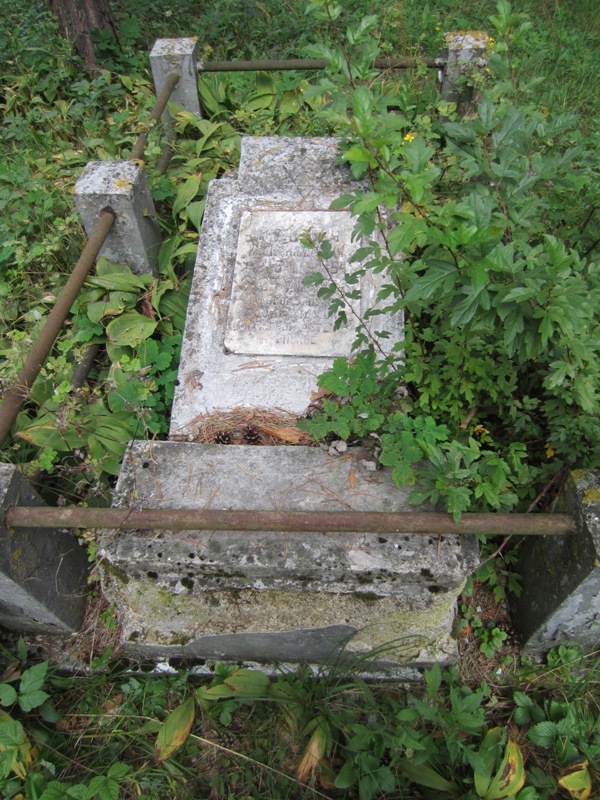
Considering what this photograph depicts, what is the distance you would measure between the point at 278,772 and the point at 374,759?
1.32ft

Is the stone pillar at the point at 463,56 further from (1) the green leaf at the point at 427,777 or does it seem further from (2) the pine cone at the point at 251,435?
(1) the green leaf at the point at 427,777

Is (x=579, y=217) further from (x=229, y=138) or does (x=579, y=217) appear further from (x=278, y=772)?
(x=229, y=138)

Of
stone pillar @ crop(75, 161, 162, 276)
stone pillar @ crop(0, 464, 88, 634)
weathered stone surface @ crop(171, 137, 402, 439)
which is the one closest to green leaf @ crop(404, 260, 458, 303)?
weathered stone surface @ crop(171, 137, 402, 439)

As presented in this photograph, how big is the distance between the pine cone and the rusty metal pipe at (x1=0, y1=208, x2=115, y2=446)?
98 centimetres

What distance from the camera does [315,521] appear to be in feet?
6.48

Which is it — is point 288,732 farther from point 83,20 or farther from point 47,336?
point 83,20

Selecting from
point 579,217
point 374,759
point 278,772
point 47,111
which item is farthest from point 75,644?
point 47,111

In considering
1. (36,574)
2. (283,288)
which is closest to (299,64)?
(283,288)

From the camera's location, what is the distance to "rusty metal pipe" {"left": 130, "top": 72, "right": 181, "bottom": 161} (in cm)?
383

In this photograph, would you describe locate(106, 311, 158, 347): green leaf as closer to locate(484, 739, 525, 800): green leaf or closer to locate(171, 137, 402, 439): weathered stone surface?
locate(171, 137, 402, 439): weathered stone surface

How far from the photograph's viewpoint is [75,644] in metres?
2.78

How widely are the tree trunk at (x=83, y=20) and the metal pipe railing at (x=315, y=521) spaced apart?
5.14 meters

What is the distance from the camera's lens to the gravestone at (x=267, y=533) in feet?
7.17

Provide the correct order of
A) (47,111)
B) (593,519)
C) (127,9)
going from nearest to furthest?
(593,519), (47,111), (127,9)
